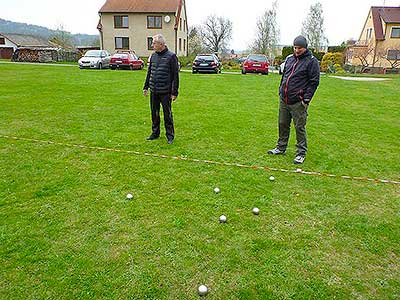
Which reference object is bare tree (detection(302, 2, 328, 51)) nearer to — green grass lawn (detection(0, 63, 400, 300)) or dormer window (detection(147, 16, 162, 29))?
dormer window (detection(147, 16, 162, 29))

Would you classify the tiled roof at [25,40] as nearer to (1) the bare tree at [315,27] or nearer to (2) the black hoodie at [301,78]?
(1) the bare tree at [315,27]

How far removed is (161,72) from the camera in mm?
5367

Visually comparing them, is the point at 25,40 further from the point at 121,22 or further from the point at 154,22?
the point at 154,22

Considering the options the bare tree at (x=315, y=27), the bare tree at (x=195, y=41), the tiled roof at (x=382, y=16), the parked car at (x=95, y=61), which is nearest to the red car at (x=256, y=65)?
the parked car at (x=95, y=61)

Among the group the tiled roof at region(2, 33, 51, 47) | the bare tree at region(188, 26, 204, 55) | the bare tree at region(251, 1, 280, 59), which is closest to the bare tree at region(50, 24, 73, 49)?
the tiled roof at region(2, 33, 51, 47)

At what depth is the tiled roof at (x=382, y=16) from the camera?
110 feet

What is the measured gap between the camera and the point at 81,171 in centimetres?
441

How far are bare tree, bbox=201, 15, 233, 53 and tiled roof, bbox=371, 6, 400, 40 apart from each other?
2386 cm

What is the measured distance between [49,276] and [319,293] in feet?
6.37

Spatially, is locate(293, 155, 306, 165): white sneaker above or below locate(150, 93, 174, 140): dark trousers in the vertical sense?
below

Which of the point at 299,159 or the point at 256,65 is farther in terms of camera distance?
the point at 256,65

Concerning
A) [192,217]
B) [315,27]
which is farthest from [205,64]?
[315,27]

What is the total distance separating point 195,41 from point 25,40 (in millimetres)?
31903

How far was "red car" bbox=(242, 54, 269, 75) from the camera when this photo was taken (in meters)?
21.0
